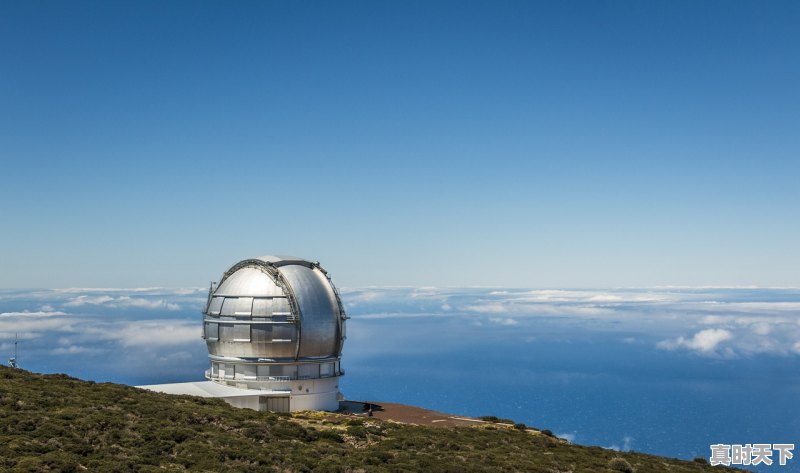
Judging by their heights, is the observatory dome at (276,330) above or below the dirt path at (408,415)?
above

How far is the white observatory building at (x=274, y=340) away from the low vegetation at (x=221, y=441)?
477 centimetres

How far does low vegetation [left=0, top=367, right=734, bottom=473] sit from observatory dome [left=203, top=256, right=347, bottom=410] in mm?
5562

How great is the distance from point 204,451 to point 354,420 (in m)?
12.9

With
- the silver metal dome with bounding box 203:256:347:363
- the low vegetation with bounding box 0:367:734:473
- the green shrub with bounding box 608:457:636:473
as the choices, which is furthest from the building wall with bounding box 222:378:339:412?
the green shrub with bounding box 608:457:636:473

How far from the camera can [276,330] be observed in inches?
1866

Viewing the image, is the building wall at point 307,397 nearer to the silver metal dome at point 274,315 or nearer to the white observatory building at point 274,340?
the white observatory building at point 274,340

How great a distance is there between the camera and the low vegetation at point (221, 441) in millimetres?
27703

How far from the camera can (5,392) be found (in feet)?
114

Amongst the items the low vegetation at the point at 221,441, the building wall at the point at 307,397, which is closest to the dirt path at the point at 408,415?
the building wall at the point at 307,397

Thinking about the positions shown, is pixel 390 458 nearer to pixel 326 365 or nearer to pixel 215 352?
pixel 326 365

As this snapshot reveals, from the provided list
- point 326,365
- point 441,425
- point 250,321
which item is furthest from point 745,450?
point 250,321

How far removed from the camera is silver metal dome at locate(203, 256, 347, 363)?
47562mm

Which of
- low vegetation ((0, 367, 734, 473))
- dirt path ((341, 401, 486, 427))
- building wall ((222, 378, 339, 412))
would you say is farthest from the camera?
building wall ((222, 378, 339, 412))

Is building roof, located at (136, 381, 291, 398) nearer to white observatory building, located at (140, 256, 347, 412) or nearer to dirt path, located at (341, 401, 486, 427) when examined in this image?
white observatory building, located at (140, 256, 347, 412)
